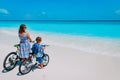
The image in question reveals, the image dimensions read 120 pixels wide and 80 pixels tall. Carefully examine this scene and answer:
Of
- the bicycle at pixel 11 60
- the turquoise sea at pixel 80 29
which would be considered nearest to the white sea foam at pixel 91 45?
the bicycle at pixel 11 60

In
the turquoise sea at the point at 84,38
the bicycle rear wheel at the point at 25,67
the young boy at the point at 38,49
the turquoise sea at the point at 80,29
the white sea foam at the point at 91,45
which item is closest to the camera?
the bicycle rear wheel at the point at 25,67

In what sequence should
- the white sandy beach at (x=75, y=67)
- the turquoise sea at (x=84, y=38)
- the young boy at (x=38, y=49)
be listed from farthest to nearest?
the turquoise sea at (x=84, y=38)
the young boy at (x=38, y=49)
the white sandy beach at (x=75, y=67)

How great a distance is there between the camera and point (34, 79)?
5.36m

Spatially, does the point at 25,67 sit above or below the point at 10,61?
below

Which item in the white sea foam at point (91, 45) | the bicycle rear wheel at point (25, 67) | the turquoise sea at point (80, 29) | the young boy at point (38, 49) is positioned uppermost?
the turquoise sea at point (80, 29)

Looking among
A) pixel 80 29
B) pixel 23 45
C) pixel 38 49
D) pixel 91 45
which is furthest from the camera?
pixel 80 29

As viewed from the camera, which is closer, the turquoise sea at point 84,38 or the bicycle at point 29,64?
the bicycle at point 29,64

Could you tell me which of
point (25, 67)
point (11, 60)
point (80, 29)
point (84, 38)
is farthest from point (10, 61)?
point (80, 29)

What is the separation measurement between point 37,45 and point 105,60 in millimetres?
2226

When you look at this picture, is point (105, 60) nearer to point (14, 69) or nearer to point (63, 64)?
point (63, 64)

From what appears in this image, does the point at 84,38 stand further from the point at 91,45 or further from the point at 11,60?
the point at 11,60

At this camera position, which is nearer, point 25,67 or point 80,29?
point 25,67

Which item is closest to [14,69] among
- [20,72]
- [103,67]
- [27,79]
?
[20,72]

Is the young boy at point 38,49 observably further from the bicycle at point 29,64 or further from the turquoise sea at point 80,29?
the turquoise sea at point 80,29
